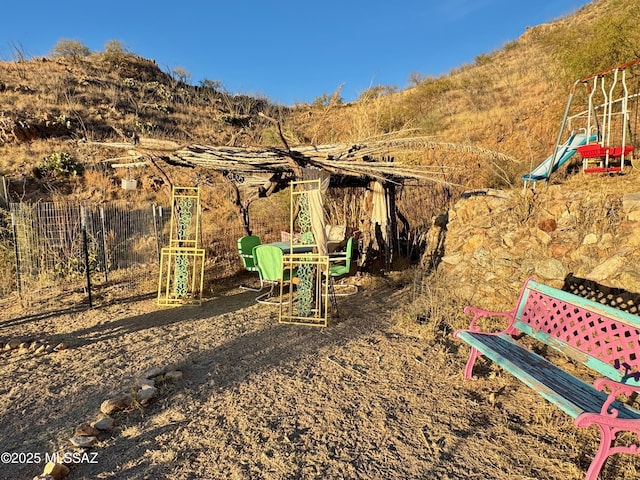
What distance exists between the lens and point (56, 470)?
7.53 ft

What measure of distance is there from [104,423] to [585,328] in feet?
12.0

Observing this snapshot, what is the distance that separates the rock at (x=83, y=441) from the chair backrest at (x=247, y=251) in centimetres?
395

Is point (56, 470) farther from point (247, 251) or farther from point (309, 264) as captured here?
point (247, 251)

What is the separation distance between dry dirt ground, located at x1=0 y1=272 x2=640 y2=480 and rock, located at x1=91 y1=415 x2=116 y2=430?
5 cm

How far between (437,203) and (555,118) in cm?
708

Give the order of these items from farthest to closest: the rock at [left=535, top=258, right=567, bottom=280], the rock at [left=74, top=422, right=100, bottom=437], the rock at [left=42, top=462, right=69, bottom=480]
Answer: the rock at [left=535, top=258, right=567, bottom=280], the rock at [left=74, top=422, right=100, bottom=437], the rock at [left=42, top=462, right=69, bottom=480]

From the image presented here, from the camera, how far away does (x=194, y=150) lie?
5660mm

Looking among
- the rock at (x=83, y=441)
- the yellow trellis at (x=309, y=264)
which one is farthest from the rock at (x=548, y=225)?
the rock at (x=83, y=441)

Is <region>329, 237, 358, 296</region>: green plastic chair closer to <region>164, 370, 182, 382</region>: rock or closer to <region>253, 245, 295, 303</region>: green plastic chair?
<region>253, 245, 295, 303</region>: green plastic chair

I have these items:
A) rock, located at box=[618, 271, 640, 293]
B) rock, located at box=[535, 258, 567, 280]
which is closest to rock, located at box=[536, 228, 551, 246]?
rock, located at box=[535, 258, 567, 280]

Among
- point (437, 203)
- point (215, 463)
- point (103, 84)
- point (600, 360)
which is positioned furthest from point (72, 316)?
point (103, 84)

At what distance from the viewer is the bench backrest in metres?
2.56

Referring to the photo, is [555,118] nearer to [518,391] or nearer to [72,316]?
[518,391]

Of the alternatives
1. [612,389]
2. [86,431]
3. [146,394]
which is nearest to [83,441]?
[86,431]
